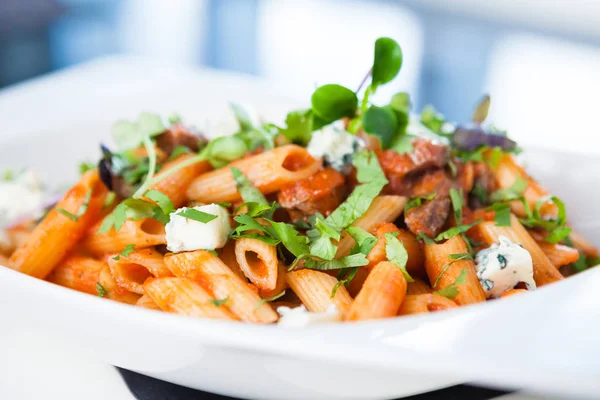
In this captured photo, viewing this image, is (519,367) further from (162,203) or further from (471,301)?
(162,203)

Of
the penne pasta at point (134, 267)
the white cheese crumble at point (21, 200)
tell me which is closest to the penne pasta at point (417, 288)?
the penne pasta at point (134, 267)

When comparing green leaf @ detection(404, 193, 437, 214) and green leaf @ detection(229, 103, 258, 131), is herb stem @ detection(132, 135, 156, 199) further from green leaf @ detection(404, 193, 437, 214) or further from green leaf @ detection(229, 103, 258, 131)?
green leaf @ detection(404, 193, 437, 214)

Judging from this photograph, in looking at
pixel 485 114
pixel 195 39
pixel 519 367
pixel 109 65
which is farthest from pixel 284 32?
pixel 519 367

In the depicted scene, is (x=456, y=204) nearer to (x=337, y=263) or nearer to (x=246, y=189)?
(x=337, y=263)

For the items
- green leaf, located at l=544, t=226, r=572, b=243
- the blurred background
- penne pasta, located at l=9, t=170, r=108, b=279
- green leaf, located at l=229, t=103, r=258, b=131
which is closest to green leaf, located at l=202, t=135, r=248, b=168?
green leaf, located at l=229, t=103, r=258, b=131

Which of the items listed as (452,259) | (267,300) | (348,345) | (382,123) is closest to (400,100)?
(382,123)

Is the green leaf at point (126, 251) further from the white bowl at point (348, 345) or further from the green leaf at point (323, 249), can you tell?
the green leaf at point (323, 249)
